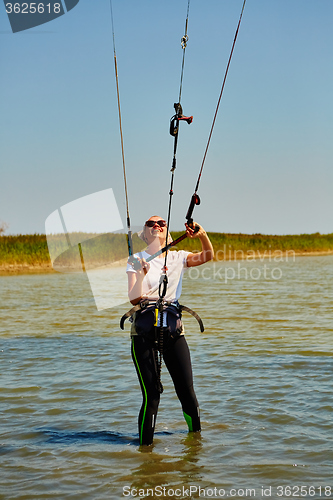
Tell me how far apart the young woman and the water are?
2.28ft

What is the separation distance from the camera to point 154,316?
514cm

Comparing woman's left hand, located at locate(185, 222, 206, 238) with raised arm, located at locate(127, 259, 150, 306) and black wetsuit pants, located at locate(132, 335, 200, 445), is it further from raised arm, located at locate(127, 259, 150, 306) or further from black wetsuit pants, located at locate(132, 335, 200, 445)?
black wetsuit pants, located at locate(132, 335, 200, 445)

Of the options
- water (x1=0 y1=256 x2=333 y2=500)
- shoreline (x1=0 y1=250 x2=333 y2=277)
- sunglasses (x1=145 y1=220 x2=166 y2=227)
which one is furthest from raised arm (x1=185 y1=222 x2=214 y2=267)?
shoreline (x1=0 y1=250 x2=333 y2=277)

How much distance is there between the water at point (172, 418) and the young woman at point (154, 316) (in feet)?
2.28

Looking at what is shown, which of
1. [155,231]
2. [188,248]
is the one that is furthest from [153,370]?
[188,248]

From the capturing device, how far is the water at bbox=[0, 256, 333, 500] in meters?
4.87

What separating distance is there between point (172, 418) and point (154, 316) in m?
2.06

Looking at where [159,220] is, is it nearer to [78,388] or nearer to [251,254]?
[78,388]

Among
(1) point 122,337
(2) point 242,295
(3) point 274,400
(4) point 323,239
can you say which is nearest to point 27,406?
(3) point 274,400

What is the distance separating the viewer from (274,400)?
7.19 m

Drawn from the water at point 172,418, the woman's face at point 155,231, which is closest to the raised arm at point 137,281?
the woman's face at point 155,231

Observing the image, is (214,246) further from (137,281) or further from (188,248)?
(137,281)

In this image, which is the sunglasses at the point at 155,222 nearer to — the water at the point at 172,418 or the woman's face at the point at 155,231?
the woman's face at the point at 155,231

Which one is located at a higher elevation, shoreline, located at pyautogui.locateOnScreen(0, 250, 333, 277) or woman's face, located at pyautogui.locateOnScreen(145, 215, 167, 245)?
woman's face, located at pyautogui.locateOnScreen(145, 215, 167, 245)
